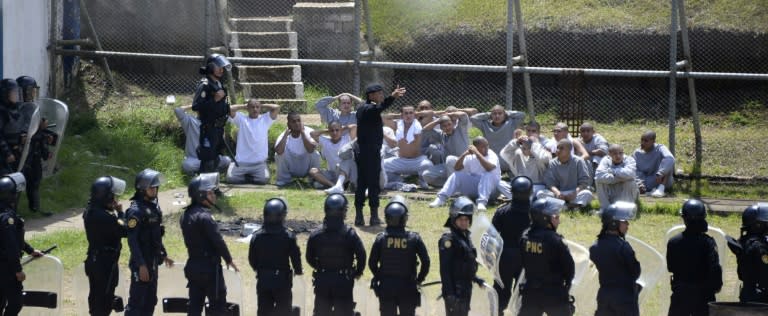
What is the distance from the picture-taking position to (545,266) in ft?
30.1

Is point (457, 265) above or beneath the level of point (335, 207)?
beneath

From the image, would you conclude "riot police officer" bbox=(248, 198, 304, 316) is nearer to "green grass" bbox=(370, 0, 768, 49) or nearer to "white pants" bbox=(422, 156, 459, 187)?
"white pants" bbox=(422, 156, 459, 187)

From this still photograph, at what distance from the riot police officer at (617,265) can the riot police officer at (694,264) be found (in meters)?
0.57

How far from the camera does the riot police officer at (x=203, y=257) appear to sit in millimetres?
9539

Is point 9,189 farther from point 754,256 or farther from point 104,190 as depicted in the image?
point 754,256

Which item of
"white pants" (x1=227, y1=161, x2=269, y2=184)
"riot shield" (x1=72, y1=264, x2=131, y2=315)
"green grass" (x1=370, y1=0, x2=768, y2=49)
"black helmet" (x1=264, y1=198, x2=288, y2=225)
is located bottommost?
"riot shield" (x1=72, y1=264, x2=131, y2=315)

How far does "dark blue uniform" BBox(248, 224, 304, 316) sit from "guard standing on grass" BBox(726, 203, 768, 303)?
369 centimetres

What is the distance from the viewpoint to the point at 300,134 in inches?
642

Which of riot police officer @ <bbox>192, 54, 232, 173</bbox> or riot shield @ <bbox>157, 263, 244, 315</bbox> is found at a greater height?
riot police officer @ <bbox>192, 54, 232, 173</bbox>

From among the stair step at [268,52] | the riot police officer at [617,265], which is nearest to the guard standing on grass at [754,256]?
the riot police officer at [617,265]

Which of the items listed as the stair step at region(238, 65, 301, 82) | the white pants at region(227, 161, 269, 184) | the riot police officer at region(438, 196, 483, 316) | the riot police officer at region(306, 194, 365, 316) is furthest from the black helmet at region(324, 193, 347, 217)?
the stair step at region(238, 65, 301, 82)

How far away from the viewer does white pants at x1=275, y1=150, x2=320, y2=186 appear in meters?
16.3

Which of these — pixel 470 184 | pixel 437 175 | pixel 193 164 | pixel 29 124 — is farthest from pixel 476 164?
pixel 29 124

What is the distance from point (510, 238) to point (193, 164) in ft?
24.6
